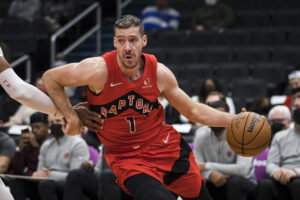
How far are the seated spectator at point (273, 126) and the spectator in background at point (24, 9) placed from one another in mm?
6661

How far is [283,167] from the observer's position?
18.6 feet

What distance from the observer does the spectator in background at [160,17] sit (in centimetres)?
997

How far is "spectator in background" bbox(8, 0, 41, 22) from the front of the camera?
1133 cm

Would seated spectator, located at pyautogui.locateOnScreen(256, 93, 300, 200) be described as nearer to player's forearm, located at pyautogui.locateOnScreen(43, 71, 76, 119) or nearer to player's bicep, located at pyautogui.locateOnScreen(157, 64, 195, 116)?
player's bicep, located at pyautogui.locateOnScreen(157, 64, 195, 116)

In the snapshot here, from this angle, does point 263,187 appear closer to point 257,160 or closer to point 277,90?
point 257,160

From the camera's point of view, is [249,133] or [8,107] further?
[8,107]

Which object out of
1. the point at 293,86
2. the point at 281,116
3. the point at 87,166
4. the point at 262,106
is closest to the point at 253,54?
the point at 293,86

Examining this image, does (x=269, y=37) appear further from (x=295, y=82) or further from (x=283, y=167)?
(x=283, y=167)

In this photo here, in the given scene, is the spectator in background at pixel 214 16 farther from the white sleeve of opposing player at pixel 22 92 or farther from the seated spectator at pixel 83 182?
the white sleeve of opposing player at pixel 22 92

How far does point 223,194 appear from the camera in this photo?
5602 millimetres

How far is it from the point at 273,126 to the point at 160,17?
4407 millimetres

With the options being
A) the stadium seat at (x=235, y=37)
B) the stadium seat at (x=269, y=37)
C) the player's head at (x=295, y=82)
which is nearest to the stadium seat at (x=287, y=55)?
the stadium seat at (x=269, y=37)

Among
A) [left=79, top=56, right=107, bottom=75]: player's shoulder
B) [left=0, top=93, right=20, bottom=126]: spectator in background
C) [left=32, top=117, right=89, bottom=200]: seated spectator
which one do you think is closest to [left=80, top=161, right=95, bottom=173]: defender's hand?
[left=32, top=117, right=89, bottom=200]: seated spectator

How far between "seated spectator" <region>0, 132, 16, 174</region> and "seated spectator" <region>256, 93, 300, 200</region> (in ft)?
10.1
